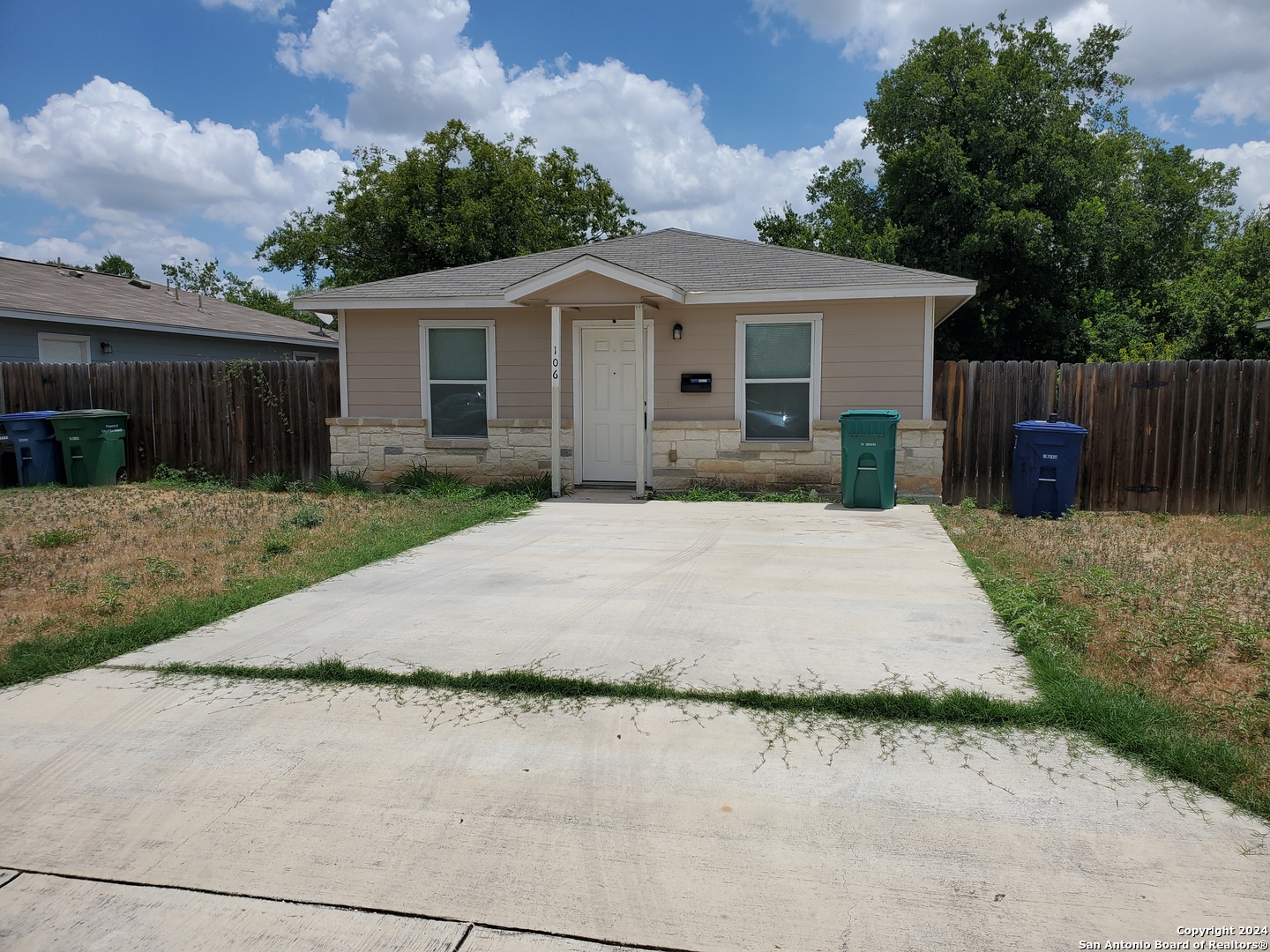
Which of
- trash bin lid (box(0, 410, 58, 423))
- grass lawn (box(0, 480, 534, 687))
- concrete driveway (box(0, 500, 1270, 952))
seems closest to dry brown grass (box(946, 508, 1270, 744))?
concrete driveway (box(0, 500, 1270, 952))

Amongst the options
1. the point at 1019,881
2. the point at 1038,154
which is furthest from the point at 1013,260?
the point at 1019,881

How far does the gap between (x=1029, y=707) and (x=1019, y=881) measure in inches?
52.8

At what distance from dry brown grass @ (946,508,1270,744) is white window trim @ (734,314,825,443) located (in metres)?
2.15

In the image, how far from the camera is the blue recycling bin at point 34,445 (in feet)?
39.5

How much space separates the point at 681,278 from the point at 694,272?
422mm

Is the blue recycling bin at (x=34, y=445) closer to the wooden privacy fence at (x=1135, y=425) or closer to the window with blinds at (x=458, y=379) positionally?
the window with blinds at (x=458, y=379)

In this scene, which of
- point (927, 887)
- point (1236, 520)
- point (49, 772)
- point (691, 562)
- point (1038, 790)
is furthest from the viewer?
point (1236, 520)

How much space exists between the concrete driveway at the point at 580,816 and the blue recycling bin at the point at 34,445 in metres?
9.32

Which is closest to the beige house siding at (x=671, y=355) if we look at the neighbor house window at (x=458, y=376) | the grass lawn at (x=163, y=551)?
the neighbor house window at (x=458, y=376)

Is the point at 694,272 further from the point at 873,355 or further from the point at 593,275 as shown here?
the point at 873,355

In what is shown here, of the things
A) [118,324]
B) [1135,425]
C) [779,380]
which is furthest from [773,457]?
[118,324]

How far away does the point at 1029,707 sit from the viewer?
12.3ft

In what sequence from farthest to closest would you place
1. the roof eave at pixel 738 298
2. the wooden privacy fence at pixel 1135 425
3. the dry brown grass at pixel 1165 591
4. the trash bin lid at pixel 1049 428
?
1. the roof eave at pixel 738 298
2. the wooden privacy fence at pixel 1135 425
3. the trash bin lid at pixel 1049 428
4. the dry brown grass at pixel 1165 591

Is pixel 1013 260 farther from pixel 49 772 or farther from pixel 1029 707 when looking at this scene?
pixel 49 772
